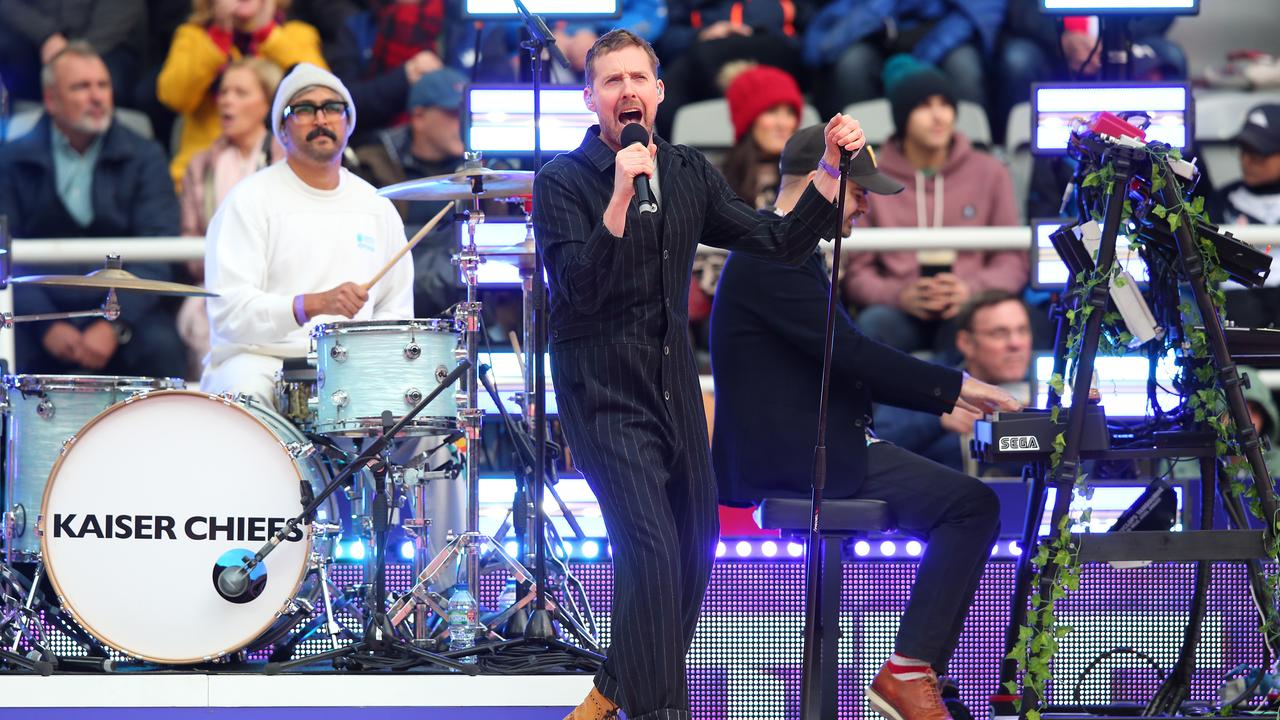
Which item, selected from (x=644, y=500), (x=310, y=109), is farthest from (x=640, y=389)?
(x=310, y=109)

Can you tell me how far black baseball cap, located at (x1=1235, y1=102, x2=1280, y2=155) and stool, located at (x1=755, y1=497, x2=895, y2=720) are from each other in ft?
12.3

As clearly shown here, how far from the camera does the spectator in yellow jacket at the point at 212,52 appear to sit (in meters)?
6.64

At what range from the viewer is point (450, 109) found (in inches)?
252

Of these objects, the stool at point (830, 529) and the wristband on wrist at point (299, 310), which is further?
the wristband on wrist at point (299, 310)

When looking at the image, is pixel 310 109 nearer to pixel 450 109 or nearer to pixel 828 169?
pixel 450 109

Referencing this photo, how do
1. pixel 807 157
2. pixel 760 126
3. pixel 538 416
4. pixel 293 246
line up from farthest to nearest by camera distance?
pixel 760 126
pixel 293 246
pixel 538 416
pixel 807 157

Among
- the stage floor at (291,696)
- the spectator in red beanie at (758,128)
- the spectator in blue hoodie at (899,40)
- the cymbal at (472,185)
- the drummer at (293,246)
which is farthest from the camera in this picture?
the spectator in blue hoodie at (899,40)

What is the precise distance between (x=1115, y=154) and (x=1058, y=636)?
1.16m

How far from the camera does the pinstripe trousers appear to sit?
10.0 ft

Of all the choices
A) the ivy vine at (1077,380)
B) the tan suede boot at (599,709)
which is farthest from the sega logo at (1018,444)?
the tan suede boot at (599,709)

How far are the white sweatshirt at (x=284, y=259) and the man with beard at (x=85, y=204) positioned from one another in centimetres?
163

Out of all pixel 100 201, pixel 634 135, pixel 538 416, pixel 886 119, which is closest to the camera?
pixel 634 135

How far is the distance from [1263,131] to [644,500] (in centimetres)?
463

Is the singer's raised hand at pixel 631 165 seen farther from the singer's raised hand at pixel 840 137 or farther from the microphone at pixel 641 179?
the singer's raised hand at pixel 840 137
